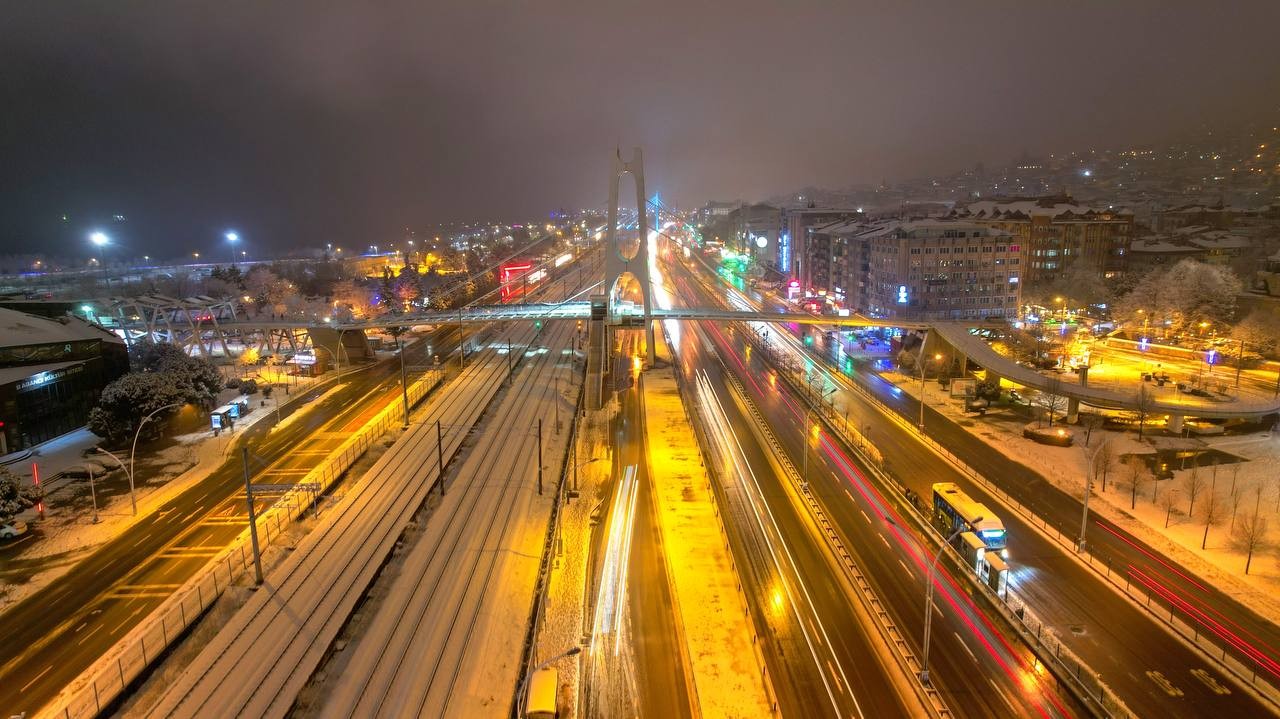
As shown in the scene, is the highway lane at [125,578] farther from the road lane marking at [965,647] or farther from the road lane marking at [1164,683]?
the road lane marking at [1164,683]

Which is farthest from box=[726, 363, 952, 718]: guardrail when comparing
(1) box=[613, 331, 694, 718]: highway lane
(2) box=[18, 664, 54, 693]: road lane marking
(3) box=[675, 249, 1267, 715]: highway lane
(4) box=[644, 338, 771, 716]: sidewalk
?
(2) box=[18, 664, 54, 693]: road lane marking

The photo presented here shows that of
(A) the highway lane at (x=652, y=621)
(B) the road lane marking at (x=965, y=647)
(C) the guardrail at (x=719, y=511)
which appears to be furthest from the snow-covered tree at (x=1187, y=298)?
(B) the road lane marking at (x=965, y=647)

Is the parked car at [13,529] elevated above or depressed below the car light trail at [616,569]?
above

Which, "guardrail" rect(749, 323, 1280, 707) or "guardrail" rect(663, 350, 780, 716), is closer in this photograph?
"guardrail" rect(663, 350, 780, 716)

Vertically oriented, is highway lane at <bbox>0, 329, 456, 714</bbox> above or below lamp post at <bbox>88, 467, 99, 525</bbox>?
below

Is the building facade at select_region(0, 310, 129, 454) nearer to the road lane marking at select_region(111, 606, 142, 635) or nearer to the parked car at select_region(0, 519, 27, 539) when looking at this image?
the parked car at select_region(0, 519, 27, 539)

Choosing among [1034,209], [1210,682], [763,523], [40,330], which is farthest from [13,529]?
[1034,209]

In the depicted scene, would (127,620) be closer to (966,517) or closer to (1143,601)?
(966,517)
